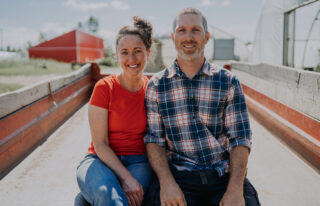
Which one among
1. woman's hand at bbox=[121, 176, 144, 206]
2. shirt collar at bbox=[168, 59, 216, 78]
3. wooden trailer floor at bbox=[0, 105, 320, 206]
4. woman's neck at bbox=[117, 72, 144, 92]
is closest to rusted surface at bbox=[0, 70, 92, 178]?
wooden trailer floor at bbox=[0, 105, 320, 206]

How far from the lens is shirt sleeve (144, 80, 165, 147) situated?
75.7 inches

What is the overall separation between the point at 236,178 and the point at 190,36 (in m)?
0.97

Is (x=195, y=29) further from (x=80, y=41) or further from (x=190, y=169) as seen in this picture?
(x=80, y=41)

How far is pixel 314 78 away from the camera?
281 cm

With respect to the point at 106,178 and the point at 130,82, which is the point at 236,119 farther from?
the point at 106,178

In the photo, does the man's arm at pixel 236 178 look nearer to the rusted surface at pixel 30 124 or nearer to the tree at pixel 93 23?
the rusted surface at pixel 30 124

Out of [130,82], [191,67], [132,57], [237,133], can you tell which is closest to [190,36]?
[191,67]

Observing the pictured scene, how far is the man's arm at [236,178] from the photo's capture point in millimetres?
1630

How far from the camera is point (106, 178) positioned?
1.66 meters

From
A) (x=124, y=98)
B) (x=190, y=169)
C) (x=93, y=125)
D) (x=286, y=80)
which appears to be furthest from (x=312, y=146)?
(x=93, y=125)

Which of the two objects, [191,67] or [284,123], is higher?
[191,67]

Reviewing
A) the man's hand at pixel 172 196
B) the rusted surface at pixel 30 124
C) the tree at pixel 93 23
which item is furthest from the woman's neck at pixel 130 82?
the tree at pixel 93 23

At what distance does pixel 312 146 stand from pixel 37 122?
117 inches

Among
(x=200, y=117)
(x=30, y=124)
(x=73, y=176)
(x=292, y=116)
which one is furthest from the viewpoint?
(x=292, y=116)
